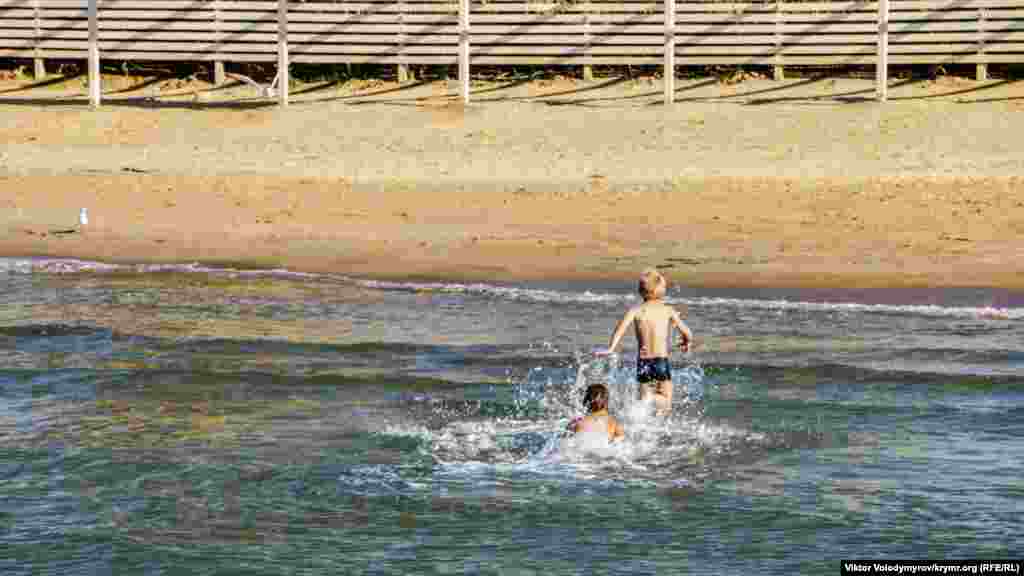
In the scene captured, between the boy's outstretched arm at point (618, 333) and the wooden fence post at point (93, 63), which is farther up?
the wooden fence post at point (93, 63)

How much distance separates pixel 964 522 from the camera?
1000cm

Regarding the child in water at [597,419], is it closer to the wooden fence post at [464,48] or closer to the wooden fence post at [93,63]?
the wooden fence post at [464,48]

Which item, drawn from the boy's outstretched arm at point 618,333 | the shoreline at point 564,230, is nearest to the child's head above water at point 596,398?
the boy's outstretched arm at point 618,333

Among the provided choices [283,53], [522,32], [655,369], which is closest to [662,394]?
[655,369]

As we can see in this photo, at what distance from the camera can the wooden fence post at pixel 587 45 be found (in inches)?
1109

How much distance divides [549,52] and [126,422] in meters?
16.7

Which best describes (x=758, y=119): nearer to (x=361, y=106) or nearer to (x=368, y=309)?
(x=361, y=106)

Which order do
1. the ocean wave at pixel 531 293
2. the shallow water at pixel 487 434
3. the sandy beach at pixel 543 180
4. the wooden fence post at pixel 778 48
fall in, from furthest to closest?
the wooden fence post at pixel 778 48 < the sandy beach at pixel 543 180 < the ocean wave at pixel 531 293 < the shallow water at pixel 487 434

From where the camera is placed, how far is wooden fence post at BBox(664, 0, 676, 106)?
26.6 metres

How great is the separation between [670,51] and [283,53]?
6.28 meters

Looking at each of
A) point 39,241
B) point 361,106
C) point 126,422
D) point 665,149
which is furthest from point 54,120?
point 126,422

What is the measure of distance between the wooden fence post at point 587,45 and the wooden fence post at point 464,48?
1.92 m

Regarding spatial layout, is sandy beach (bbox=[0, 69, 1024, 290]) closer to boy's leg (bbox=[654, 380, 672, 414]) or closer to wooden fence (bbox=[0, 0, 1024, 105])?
wooden fence (bbox=[0, 0, 1024, 105])

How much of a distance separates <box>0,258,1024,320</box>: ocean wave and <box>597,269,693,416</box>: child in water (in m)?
4.53
